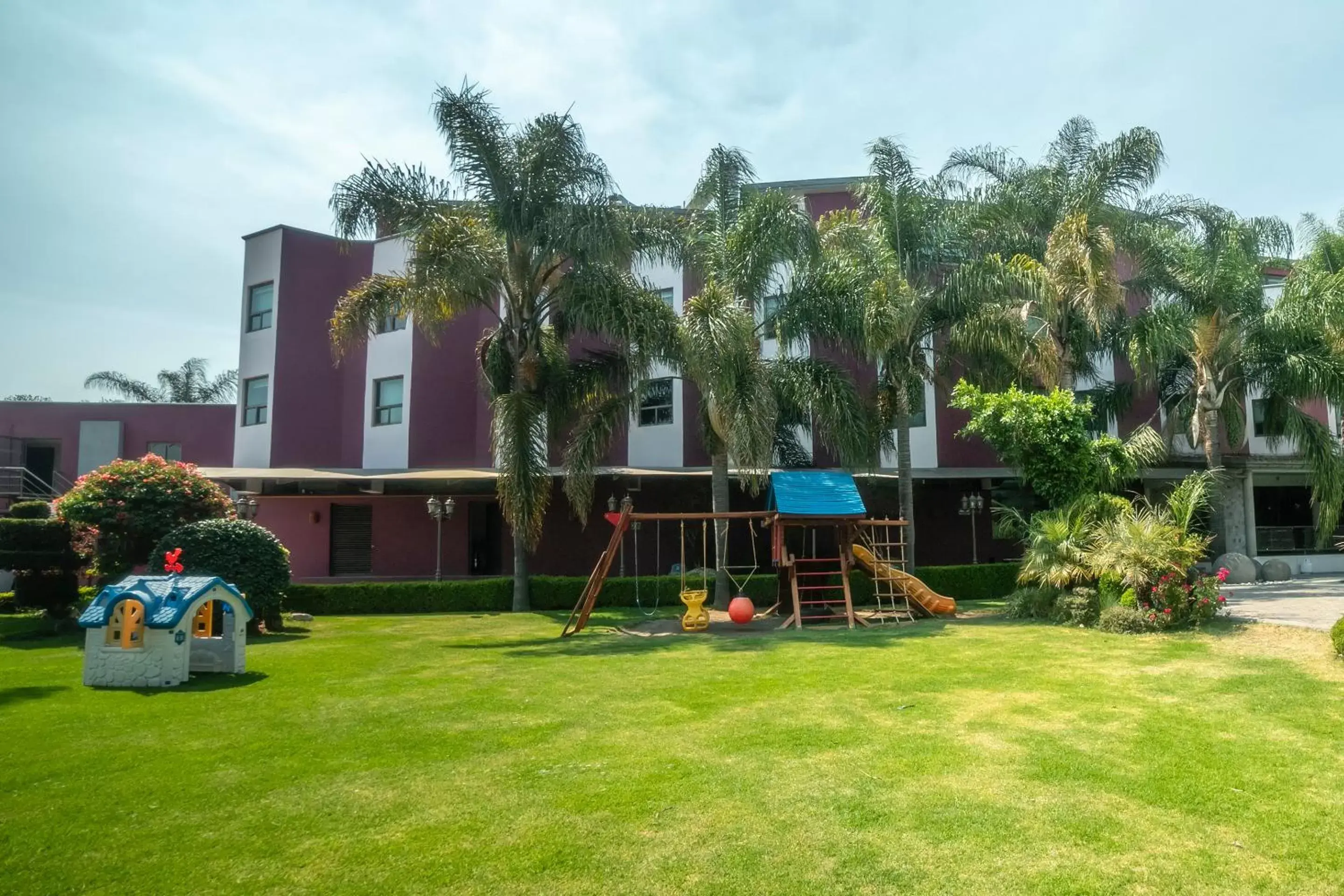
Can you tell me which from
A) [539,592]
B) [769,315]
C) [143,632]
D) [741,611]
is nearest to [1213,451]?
[769,315]

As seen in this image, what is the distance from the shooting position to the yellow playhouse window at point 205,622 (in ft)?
36.4

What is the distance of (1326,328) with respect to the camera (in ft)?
63.5

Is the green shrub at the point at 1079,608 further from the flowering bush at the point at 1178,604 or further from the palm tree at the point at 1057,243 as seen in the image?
the palm tree at the point at 1057,243

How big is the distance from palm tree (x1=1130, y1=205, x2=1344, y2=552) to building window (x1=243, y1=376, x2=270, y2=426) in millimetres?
22641

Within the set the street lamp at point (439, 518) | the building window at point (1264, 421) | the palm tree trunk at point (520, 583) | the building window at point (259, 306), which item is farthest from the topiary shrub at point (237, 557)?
the building window at point (1264, 421)

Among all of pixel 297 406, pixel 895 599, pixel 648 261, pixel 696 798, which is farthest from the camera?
pixel 297 406

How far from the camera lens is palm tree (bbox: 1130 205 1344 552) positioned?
64.6ft

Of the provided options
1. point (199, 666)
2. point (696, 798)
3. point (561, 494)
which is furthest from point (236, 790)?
point (561, 494)

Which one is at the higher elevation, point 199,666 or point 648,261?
point 648,261

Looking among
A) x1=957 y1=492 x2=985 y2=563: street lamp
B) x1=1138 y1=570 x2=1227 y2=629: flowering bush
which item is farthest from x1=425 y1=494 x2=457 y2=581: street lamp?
x1=1138 y1=570 x2=1227 y2=629: flowering bush

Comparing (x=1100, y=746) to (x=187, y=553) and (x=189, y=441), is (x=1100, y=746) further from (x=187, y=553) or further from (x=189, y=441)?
(x=189, y=441)

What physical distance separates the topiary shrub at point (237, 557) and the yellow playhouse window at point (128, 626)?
14.6ft

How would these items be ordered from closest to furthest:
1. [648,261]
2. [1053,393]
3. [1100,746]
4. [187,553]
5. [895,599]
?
[1100,746] < [187,553] < [1053,393] < [895,599] < [648,261]

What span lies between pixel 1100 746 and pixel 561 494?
59.6 feet
